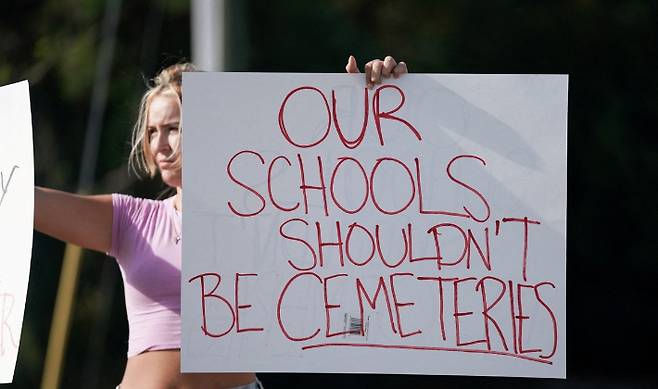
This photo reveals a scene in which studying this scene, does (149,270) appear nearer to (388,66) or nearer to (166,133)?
(166,133)

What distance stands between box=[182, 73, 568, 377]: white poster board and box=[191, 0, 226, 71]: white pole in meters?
1.48

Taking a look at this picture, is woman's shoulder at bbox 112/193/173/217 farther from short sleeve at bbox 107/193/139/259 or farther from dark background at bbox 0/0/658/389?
dark background at bbox 0/0/658/389

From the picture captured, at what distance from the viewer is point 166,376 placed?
2.25 m

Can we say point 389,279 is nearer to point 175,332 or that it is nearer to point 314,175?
point 314,175

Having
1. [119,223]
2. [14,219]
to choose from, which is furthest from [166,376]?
[14,219]

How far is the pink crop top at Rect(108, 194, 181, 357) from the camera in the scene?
2.29 metres

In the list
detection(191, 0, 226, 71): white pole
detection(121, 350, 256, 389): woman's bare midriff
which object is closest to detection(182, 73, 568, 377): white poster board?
detection(121, 350, 256, 389): woman's bare midriff

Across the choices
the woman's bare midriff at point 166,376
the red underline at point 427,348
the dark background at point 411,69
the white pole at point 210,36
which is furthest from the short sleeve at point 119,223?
the dark background at point 411,69

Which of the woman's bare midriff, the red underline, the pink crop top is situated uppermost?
the pink crop top

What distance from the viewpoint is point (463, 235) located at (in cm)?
214

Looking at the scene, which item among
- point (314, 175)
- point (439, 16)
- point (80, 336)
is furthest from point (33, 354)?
point (314, 175)

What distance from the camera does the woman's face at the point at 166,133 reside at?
2377 millimetres

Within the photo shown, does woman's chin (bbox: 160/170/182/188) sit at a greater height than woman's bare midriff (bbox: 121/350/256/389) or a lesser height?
greater

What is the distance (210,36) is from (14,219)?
1.67 metres
